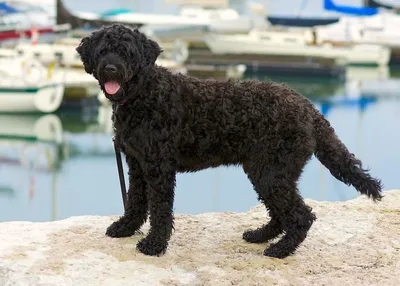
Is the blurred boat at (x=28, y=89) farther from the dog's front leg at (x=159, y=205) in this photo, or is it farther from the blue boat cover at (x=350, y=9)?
the blue boat cover at (x=350, y=9)

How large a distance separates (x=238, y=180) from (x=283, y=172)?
11.7m

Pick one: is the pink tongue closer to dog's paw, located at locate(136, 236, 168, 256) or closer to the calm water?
dog's paw, located at locate(136, 236, 168, 256)

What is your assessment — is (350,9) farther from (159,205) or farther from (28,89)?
(159,205)

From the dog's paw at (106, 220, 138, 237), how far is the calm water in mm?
7994

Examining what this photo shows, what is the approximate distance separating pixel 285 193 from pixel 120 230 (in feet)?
4.17

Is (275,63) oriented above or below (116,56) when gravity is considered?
below

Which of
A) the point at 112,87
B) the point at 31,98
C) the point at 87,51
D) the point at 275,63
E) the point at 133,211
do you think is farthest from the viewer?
the point at 275,63

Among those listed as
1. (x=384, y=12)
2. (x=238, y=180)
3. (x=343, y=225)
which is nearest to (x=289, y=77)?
(x=384, y=12)

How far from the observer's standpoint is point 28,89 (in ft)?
75.0

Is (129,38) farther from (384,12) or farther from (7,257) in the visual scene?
(384,12)

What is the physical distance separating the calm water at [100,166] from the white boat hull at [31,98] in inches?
12.5

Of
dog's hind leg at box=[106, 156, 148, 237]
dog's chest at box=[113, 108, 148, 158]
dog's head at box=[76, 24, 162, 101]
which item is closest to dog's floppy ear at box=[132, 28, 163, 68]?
dog's head at box=[76, 24, 162, 101]

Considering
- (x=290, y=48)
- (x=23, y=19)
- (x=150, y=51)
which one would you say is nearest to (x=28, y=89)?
(x=23, y=19)

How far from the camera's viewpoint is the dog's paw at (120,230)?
538 cm
